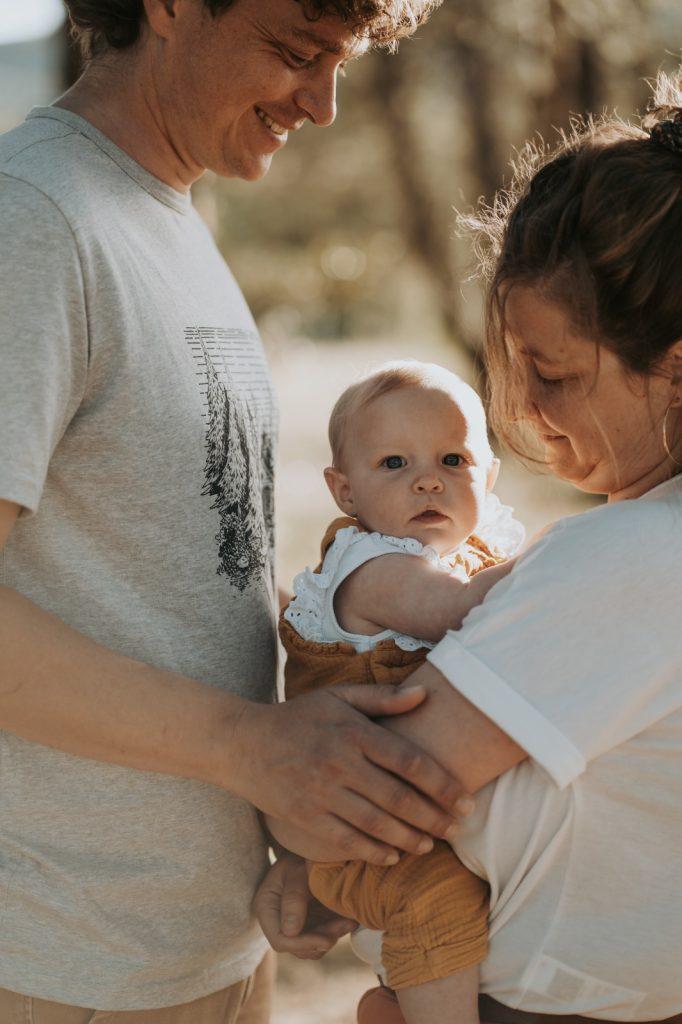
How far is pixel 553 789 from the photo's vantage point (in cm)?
145

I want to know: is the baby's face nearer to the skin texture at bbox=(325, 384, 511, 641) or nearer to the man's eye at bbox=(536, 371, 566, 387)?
the skin texture at bbox=(325, 384, 511, 641)

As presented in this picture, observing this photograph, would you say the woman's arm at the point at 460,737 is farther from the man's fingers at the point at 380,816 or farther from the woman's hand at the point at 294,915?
the woman's hand at the point at 294,915

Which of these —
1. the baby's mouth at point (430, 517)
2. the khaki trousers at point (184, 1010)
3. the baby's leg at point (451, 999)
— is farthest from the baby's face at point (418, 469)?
the khaki trousers at point (184, 1010)

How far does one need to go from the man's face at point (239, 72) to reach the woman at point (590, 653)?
562 mm

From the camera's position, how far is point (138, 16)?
193cm

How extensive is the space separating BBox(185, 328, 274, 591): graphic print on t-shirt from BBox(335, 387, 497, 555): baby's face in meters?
0.19

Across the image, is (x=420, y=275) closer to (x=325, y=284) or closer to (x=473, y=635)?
(x=325, y=284)

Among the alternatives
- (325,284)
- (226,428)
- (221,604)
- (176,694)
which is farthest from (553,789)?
(325,284)

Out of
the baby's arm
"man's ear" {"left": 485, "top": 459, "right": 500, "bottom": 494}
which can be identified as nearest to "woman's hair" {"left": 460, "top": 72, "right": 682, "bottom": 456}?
the baby's arm

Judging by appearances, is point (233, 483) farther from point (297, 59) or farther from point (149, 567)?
point (297, 59)

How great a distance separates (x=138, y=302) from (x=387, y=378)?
1.66ft

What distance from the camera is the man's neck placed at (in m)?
1.86

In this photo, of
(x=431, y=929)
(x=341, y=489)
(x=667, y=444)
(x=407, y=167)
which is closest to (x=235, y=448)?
(x=341, y=489)

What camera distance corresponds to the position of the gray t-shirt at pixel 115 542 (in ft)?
4.93
